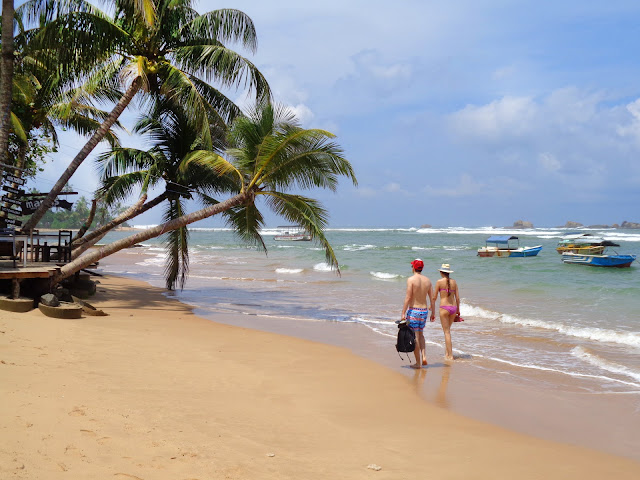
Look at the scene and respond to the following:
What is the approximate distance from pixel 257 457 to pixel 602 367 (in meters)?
6.75

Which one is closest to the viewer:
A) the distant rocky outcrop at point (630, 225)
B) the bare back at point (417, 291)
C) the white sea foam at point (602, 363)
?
the bare back at point (417, 291)

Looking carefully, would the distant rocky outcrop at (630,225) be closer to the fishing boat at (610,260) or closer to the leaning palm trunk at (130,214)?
the fishing boat at (610,260)

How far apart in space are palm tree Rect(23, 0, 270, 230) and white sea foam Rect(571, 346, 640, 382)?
879 cm

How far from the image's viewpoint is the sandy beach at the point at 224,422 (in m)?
3.85

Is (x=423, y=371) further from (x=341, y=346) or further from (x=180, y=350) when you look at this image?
(x=180, y=350)

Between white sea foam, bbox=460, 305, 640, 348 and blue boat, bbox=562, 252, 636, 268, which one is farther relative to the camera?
blue boat, bbox=562, 252, 636, 268

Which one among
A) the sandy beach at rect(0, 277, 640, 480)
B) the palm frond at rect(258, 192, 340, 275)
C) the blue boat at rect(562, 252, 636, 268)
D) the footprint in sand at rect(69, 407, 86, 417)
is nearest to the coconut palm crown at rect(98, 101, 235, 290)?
the palm frond at rect(258, 192, 340, 275)

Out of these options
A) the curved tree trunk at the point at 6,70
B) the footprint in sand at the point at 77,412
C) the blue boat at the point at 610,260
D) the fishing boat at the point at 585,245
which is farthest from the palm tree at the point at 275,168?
the fishing boat at the point at 585,245

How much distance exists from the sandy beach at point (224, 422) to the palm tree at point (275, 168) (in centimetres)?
419

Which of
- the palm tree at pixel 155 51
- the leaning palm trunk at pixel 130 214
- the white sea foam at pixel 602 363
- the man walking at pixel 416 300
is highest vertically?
the palm tree at pixel 155 51

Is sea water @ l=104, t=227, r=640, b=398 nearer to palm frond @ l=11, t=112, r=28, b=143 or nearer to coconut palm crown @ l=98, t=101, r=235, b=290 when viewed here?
coconut palm crown @ l=98, t=101, r=235, b=290

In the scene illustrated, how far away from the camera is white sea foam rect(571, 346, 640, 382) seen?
27.3ft

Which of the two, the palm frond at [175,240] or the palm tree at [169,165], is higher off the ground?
the palm tree at [169,165]

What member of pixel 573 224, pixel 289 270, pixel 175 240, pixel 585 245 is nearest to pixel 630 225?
pixel 573 224
